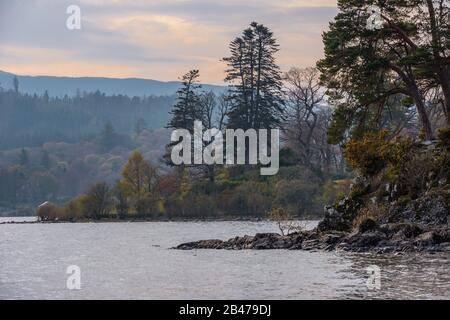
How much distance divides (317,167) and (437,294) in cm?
6688

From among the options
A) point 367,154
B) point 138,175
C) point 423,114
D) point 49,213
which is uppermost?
point 423,114

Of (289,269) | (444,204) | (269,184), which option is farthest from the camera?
(269,184)

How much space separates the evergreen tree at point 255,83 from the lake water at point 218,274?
4922 centimetres

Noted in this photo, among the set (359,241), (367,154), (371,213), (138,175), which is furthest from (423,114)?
(138,175)

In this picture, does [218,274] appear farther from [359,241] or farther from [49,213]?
[49,213]

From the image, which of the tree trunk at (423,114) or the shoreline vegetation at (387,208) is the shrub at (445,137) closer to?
the shoreline vegetation at (387,208)

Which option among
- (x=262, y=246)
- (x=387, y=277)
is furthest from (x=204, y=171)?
(x=387, y=277)

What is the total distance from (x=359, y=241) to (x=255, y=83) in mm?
59837

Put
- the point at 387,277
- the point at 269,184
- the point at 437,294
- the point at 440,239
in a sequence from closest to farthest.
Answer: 1. the point at 437,294
2. the point at 387,277
3. the point at 440,239
4. the point at 269,184

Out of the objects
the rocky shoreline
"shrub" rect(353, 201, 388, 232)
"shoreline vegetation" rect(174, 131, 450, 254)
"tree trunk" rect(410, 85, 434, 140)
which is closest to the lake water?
the rocky shoreline

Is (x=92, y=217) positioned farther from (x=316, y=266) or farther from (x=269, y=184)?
(x=316, y=266)

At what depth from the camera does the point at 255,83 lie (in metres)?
97.7

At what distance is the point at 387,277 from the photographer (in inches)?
1144

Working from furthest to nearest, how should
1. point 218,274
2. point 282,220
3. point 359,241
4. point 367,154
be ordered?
point 282,220 < point 367,154 < point 359,241 < point 218,274
